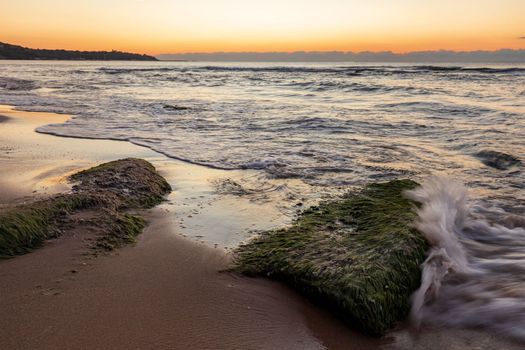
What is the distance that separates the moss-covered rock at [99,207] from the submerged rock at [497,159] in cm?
545

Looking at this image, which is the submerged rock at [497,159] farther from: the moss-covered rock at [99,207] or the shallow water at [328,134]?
the moss-covered rock at [99,207]

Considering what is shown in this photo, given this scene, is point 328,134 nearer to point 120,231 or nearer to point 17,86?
point 120,231

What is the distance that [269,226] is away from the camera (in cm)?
431

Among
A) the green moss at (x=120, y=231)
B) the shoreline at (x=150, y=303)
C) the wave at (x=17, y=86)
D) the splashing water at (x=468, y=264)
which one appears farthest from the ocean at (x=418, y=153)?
the wave at (x=17, y=86)

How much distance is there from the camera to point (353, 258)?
329 centimetres

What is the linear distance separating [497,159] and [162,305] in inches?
269

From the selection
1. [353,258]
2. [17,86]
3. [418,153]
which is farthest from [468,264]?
[17,86]

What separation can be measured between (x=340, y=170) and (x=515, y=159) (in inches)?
129

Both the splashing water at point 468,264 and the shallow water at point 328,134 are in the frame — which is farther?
the shallow water at point 328,134

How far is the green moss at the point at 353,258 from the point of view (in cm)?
289

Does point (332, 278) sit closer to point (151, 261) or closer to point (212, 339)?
point (212, 339)

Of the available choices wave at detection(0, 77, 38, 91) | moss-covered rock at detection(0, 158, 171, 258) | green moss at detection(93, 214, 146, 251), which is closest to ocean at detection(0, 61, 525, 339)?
moss-covered rock at detection(0, 158, 171, 258)

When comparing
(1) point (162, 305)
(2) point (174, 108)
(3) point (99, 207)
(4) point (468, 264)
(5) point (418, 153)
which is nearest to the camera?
(1) point (162, 305)

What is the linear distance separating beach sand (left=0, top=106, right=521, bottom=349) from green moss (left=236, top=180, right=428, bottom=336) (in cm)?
11
